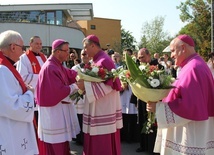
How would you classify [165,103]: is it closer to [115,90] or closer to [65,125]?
[115,90]

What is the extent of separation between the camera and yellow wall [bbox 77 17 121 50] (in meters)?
48.8

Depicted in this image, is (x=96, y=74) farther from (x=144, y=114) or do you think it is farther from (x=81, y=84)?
(x=144, y=114)

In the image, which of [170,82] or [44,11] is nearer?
[170,82]

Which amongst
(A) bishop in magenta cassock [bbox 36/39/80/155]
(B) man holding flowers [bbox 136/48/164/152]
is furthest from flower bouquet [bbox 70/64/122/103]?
(B) man holding flowers [bbox 136/48/164/152]

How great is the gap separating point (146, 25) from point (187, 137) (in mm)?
44867

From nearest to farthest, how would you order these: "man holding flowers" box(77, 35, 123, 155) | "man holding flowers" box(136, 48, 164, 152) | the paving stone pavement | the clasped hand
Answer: the clasped hand → "man holding flowers" box(77, 35, 123, 155) → "man holding flowers" box(136, 48, 164, 152) → the paving stone pavement

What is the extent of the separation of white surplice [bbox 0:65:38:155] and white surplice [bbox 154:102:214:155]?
1.61 m

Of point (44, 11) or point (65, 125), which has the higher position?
point (44, 11)

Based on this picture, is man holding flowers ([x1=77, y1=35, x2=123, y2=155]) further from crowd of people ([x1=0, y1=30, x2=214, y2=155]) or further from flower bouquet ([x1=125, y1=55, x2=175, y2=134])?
flower bouquet ([x1=125, y1=55, x2=175, y2=134])

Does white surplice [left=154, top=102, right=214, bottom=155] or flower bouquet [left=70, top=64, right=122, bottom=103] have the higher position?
flower bouquet [left=70, top=64, right=122, bottom=103]

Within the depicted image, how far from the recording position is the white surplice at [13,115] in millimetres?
3592

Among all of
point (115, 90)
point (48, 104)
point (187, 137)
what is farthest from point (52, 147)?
point (187, 137)

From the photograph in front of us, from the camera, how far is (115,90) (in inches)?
214

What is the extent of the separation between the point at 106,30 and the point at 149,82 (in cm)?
4679
